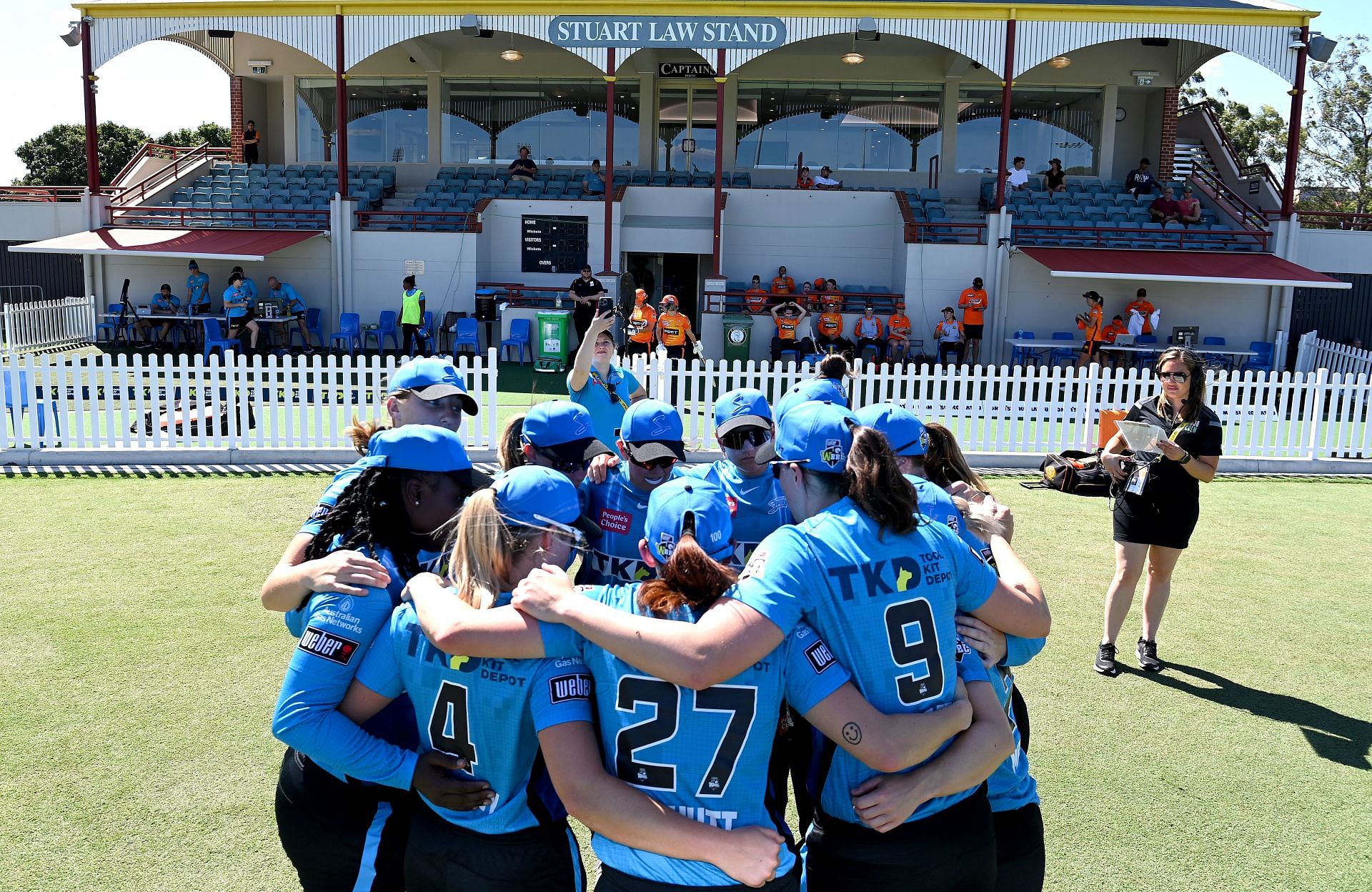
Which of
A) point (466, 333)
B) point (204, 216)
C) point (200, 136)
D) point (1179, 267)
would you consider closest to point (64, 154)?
point (200, 136)

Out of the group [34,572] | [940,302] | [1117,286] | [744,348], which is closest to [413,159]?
[744,348]

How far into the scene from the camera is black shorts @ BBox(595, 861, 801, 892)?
7.36 ft

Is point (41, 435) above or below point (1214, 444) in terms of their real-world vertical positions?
below

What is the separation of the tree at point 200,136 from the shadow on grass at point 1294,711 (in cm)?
5080

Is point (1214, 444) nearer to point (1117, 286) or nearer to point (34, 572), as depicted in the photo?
point (34, 572)

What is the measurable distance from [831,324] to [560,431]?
16.2 meters

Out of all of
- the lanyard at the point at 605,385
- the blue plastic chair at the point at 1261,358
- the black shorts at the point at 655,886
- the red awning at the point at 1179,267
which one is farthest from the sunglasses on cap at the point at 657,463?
the blue plastic chair at the point at 1261,358

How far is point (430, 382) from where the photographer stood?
4.38 meters

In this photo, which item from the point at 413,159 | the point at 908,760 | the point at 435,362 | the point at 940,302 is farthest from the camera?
the point at 413,159

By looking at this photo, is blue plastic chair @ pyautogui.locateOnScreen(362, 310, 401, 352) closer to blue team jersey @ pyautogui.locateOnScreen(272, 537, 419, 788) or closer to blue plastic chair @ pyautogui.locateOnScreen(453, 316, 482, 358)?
blue plastic chair @ pyautogui.locateOnScreen(453, 316, 482, 358)

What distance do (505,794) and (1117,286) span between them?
830 inches

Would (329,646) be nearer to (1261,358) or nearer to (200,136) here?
(1261,358)

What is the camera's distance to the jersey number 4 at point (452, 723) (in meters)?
2.37

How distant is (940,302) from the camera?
20.9 m
